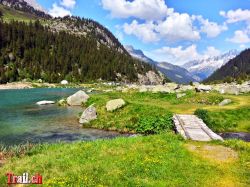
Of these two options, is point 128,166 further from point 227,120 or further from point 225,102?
point 225,102

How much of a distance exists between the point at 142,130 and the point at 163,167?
1920 cm

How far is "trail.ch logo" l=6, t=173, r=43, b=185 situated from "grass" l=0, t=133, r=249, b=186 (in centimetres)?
31

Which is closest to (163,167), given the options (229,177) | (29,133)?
(229,177)

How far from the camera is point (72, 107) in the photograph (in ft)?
198

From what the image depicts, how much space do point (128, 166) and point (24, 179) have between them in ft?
18.3

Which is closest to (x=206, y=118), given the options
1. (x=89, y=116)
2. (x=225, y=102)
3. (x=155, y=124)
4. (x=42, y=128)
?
(x=155, y=124)

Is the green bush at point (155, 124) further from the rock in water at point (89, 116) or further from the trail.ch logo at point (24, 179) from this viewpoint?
the trail.ch logo at point (24, 179)

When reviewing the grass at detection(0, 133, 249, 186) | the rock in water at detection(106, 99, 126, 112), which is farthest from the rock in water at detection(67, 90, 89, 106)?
the grass at detection(0, 133, 249, 186)

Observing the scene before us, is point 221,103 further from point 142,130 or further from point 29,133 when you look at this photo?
point 29,133

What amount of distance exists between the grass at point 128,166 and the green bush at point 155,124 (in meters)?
12.3

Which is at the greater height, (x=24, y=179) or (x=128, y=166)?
(x=128, y=166)

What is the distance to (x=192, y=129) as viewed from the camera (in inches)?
1185

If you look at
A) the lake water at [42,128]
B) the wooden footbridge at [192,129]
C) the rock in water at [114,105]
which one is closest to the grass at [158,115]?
the rock in water at [114,105]

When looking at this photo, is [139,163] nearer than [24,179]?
No
